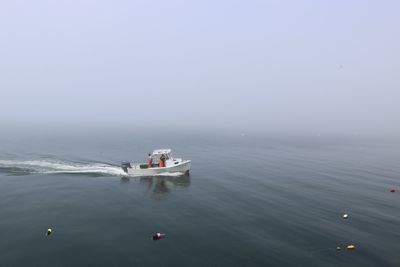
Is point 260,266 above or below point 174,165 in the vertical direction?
below

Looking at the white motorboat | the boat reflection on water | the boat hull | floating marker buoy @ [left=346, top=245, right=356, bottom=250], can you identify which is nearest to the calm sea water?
the boat reflection on water

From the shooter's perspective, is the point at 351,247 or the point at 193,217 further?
the point at 193,217

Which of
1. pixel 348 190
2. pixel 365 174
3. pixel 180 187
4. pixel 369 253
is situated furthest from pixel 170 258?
pixel 365 174

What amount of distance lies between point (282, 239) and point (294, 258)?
3.88m

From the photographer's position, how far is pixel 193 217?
1510 inches

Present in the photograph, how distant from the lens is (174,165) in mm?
61125

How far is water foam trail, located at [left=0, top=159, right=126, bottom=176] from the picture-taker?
2344 inches

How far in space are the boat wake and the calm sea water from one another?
20 centimetres

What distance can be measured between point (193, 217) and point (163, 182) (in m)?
19.2

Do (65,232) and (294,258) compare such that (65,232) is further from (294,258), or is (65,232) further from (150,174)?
(150,174)

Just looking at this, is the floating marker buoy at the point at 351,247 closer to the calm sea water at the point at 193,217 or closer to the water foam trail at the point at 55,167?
the calm sea water at the point at 193,217

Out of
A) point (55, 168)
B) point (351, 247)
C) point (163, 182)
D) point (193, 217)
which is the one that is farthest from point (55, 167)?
point (351, 247)

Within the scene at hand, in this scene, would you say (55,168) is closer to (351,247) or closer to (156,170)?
(156,170)

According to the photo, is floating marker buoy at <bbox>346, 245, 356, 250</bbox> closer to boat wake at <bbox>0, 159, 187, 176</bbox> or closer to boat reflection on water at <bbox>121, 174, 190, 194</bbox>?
boat reflection on water at <bbox>121, 174, 190, 194</bbox>
